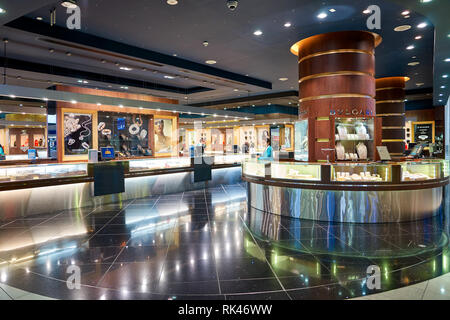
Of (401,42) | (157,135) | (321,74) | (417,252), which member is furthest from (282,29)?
(157,135)

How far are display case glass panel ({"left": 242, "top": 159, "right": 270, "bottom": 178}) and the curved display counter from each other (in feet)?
1.92

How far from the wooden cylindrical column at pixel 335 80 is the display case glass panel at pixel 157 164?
4.41 m

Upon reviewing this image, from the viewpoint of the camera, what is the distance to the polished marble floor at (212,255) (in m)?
2.87

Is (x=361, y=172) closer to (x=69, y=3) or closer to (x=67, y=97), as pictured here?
(x=69, y=3)

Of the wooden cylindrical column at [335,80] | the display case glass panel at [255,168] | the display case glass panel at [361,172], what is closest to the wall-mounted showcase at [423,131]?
the wooden cylindrical column at [335,80]

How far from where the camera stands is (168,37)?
21.3 ft

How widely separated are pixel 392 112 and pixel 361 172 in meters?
6.18

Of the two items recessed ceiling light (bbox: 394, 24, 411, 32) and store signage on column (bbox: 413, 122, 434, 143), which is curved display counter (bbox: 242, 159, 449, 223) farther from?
store signage on column (bbox: 413, 122, 434, 143)

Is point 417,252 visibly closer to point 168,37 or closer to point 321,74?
point 321,74

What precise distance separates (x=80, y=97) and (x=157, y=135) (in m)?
4.51

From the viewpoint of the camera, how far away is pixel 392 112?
10.3 meters

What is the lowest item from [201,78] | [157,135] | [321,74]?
[157,135]

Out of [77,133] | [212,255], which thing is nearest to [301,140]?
[212,255]
